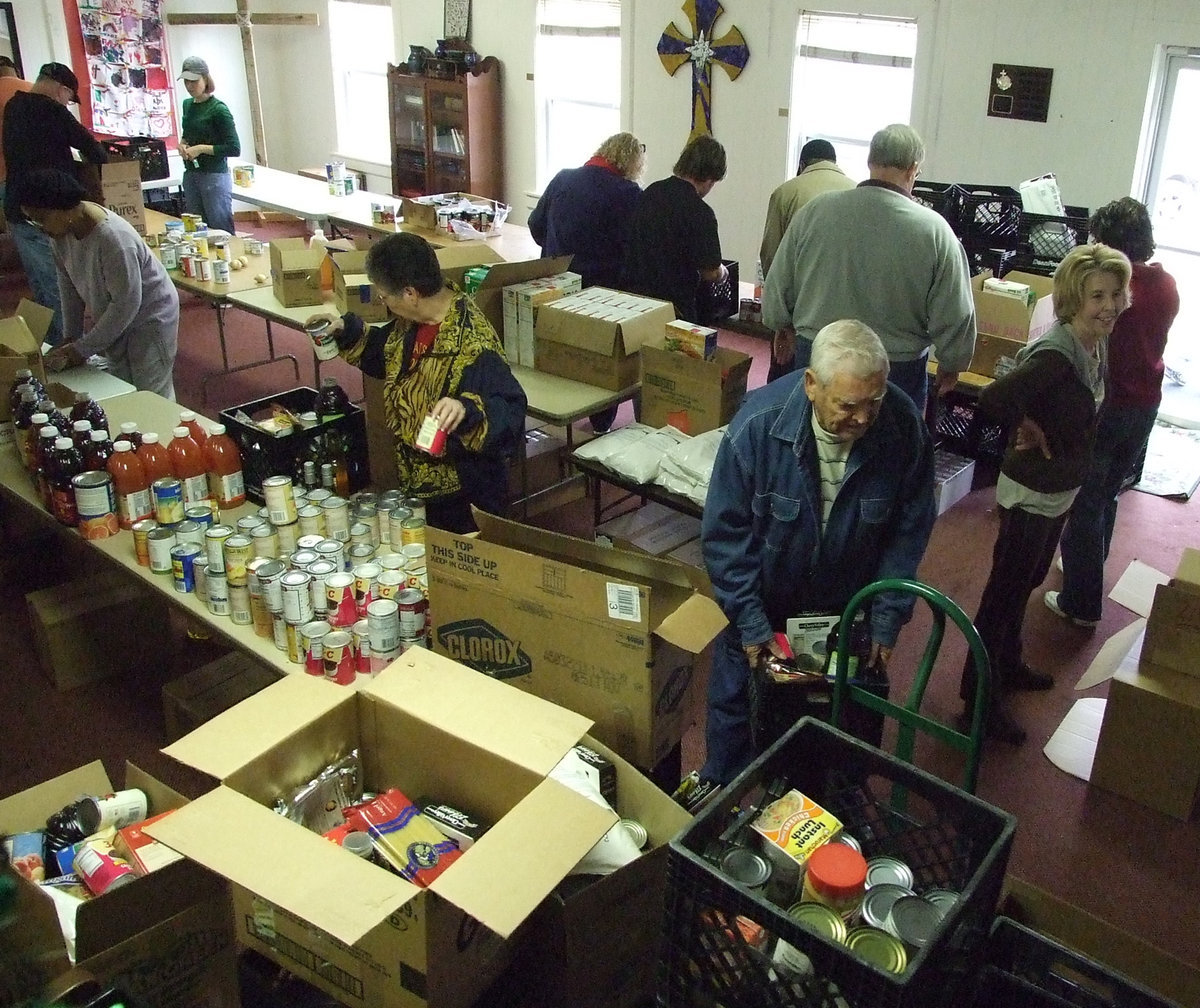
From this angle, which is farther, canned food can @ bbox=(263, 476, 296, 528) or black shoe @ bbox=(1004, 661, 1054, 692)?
black shoe @ bbox=(1004, 661, 1054, 692)

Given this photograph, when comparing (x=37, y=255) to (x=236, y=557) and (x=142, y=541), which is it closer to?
(x=142, y=541)

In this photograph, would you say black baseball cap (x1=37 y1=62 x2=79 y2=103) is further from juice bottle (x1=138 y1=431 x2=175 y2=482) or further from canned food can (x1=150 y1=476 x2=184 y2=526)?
canned food can (x1=150 y1=476 x2=184 y2=526)

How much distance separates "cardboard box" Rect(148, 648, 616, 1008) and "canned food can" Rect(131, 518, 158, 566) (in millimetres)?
964

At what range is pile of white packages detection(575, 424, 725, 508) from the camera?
3504mm

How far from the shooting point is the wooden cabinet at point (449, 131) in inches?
335

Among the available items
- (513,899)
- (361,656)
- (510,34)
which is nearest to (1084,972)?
(513,899)

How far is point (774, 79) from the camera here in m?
6.80

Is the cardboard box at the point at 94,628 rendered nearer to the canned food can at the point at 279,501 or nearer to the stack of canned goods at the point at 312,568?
the stack of canned goods at the point at 312,568

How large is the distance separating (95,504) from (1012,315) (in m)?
3.69

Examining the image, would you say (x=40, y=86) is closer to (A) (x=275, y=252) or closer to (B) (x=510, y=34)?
(A) (x=275, y=252)

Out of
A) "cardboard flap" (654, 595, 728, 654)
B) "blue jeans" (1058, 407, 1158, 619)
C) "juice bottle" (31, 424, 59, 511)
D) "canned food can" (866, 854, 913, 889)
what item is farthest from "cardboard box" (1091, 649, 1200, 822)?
"juice bottle" (31, 424, 59, 511)

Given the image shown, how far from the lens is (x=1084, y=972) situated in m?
1.49

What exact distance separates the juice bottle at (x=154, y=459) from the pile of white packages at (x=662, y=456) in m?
1.37

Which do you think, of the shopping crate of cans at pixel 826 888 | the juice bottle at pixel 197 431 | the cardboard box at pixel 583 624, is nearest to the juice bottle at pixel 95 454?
the juice bottle at pixel 197 431
